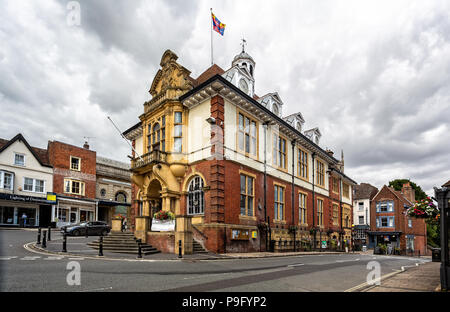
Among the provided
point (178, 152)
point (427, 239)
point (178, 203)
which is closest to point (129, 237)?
point (178, 203)

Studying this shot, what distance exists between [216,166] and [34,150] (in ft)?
86.5

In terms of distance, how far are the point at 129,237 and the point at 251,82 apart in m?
13.8

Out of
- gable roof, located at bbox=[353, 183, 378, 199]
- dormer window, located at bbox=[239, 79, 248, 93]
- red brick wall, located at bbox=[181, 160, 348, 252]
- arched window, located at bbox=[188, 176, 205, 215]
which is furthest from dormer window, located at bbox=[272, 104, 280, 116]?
gable roof, located at bbox=[353, 183, 378, 199]

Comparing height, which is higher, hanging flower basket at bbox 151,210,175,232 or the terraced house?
the terraced house

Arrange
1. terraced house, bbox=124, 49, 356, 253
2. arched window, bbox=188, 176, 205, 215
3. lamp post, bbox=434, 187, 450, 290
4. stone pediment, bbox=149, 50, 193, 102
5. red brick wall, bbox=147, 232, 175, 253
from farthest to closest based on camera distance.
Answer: stone pediment, bbox=149, 50, 193, 102
arched window, bbox=188, 176, 205, 215
terraced house, bbox=124, 49, 356, 253
red brick wall, bbox=147, 232, 175, 253
lamp post, bbox=434, 187, 450, 290

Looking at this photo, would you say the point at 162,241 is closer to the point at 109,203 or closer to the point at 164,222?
the point at 164,222

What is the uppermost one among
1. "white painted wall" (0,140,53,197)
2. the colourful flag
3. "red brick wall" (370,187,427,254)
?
the colourful flag

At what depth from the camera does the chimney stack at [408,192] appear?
56688 millimetres

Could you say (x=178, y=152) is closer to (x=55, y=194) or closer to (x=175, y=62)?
(x=175, y=62)

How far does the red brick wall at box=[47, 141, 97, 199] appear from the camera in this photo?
117ft

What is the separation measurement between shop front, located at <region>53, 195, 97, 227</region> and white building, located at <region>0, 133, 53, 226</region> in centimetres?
109

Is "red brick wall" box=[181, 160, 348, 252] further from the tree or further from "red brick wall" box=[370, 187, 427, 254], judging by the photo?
the tree
